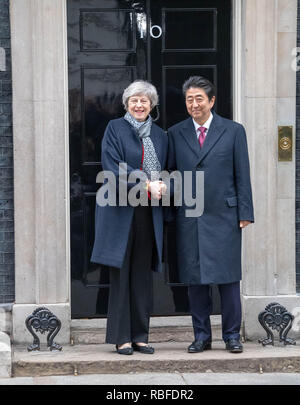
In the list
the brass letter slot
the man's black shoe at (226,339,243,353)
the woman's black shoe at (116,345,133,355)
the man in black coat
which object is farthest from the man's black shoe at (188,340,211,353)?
the brass letter slot

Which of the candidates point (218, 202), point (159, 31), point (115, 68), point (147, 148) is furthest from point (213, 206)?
point (159, 31)

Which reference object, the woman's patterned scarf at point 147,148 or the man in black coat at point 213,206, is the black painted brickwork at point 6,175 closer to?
the woman's patterned scarf at point 147,148

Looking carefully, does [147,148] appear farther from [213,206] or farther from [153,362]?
[153,362]

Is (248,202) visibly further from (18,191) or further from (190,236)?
(18,191)

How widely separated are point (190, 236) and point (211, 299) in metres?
1.02

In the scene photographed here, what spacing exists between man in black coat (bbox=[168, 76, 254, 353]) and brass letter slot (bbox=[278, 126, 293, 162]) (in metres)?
0.63

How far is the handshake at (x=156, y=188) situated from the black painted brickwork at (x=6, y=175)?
124 centimetres

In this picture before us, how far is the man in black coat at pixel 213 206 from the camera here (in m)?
6.71

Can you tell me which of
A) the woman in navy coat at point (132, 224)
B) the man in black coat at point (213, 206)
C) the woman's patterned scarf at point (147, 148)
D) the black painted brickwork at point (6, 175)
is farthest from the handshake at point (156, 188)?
the black painted brickwork at point (6, 175)

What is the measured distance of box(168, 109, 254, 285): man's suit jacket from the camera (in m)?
6.71

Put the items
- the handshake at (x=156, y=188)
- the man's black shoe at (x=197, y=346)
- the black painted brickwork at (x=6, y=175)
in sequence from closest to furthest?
the handshake at (x=156, y=188), the man's black shoe at (x=197, y=346), the black painted brickwork at (x=6, y=175)

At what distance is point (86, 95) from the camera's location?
7.41 m

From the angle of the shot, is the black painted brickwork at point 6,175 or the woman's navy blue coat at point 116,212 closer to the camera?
the woman's navy blue coat at point 116,212

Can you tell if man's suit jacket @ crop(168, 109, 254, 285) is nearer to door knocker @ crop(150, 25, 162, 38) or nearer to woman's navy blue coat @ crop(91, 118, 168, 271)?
woman's navy blue coat @ crop(91, 118, 168, 271)
